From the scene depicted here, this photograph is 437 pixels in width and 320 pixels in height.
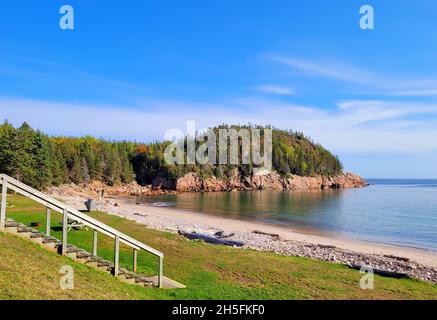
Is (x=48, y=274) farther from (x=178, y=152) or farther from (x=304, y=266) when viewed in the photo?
(x=178, y=152)

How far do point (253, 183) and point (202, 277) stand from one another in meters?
149

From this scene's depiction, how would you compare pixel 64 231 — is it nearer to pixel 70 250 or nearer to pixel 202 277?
pixel 70 250

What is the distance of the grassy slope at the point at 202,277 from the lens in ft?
34.5

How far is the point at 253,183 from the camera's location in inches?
6501

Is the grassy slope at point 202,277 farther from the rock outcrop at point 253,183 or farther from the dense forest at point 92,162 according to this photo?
the rock outcrop at point 253,183

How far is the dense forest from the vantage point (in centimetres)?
6544

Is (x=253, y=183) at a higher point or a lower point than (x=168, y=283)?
higher

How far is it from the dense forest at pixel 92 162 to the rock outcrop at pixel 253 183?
3136 millimetres

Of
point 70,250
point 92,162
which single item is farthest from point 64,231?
point 92,162

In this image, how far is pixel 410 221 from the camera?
5809 centimetres

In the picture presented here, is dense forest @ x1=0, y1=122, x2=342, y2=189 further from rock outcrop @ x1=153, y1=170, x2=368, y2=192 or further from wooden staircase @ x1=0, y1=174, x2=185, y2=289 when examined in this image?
wooden staircase @ x1=0, y1=174, x2=185, y2=289

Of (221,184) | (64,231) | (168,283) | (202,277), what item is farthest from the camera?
(221,184)
